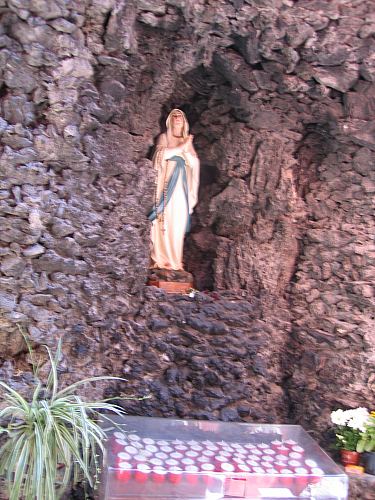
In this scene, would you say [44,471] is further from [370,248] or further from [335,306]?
[370,248]

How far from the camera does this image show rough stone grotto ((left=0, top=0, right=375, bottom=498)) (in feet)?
14.4

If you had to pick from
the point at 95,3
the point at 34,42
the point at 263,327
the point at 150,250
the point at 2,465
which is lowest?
the point at 2,465

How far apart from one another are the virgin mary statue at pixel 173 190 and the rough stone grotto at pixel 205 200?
25 centimetres

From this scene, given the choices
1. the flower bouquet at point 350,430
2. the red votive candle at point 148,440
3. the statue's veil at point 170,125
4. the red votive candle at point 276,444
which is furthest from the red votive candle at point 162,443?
the statue's veil at point 170,125

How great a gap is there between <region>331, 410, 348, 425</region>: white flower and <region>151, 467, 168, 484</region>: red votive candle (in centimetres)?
193

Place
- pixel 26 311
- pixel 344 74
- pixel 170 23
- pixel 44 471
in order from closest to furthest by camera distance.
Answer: pixel 44 471 < pixel 26 311 < pixel 170 23 < pixel 344 74

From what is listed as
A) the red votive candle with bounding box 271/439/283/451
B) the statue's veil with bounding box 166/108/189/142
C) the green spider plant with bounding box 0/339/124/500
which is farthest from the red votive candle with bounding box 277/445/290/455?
the statue's veil with bounding box 166/108/189/142

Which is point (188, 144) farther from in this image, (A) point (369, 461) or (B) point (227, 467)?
(A) point (369, 461)

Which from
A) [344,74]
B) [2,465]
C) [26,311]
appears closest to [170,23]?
[344,74]

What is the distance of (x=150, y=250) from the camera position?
18.5 feet

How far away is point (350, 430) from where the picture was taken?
5.15 m

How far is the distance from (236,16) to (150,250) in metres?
2.19

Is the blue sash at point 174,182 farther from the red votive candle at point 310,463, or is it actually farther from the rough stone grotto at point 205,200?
the red votive candle at point 310,463

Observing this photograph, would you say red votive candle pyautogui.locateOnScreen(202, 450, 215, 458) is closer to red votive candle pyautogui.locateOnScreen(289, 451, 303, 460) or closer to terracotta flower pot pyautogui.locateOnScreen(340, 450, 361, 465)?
red votive candle pyautogui.locateOnScreen(289, 451, 303, 460)
